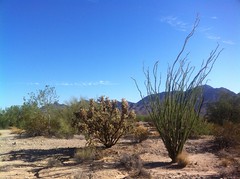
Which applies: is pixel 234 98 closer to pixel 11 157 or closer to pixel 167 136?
pixel 167 136

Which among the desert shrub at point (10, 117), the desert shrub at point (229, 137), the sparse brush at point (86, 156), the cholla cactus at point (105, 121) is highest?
the desert shrub at point (10, 117)

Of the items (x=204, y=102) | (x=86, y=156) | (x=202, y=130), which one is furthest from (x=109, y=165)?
(x=204, y=102)

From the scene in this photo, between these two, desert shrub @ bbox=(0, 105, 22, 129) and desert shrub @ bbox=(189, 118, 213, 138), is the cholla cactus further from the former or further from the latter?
desert shrub @ bbox=(0, 105, 22, 129)

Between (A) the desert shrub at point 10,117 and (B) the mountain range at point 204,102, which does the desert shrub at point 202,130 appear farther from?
(A) the desert shrub at point 10,117

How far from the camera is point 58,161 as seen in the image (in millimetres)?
12109

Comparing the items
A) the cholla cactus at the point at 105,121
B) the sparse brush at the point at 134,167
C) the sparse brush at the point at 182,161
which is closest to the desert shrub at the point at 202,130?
the cholla cactus at the point at 105,121

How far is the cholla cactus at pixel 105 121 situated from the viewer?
15.2 metres

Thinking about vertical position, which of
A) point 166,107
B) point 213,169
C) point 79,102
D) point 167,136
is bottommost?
point 213,169

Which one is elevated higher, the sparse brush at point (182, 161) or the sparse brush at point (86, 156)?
the sparse brush at point (86, 156)

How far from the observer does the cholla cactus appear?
15234 mm

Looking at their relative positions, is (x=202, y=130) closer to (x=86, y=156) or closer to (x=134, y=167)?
(x=86, y=156)

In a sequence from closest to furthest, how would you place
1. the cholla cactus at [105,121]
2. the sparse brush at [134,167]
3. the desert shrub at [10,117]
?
the sparse brush at [134,167], the cholla cactus at [105,121], the desert shrub at [10,117]

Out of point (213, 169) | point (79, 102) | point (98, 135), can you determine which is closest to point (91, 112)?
point (98, 135)

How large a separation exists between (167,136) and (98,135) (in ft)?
12.8
